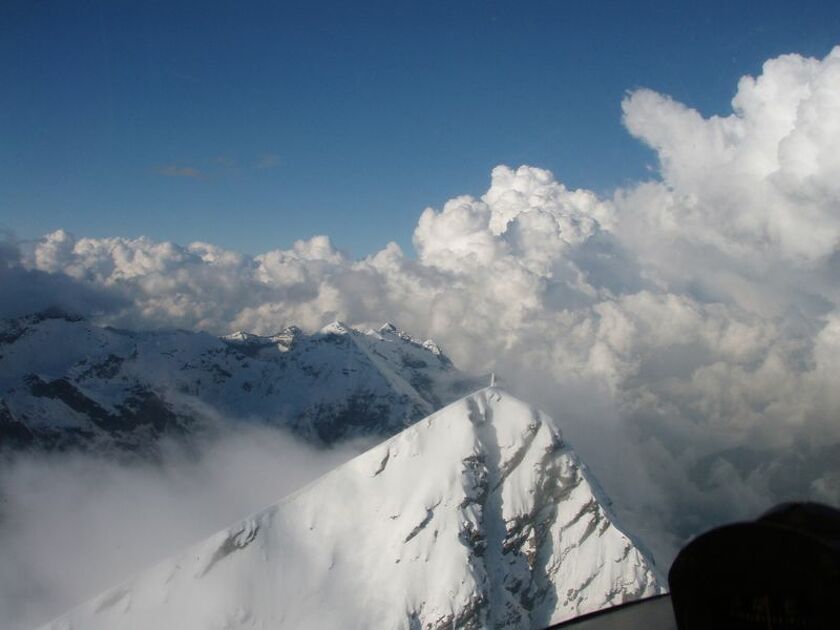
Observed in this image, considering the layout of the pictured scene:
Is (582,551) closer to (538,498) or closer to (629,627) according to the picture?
(538,498)

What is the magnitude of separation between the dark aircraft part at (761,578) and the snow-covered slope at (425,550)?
101 m

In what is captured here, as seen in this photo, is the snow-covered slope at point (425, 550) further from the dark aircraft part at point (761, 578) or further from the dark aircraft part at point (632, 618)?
the dark aircraft part at point (761, 578)

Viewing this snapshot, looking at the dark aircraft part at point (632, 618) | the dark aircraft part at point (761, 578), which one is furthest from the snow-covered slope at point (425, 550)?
the dark aircraft part at point (761, 578)

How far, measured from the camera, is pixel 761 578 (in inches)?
98.7

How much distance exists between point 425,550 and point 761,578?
106m

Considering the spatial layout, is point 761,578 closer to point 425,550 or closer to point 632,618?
point 632,618

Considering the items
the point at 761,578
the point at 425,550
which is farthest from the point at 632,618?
the point at 425,550

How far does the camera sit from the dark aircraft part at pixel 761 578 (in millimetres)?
2438

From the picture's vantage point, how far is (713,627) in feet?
8.54

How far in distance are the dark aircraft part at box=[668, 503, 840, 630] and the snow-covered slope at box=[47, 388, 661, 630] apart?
101 meters

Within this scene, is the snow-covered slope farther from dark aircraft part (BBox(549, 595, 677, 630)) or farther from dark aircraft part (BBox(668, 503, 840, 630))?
dark aircraft part (BBox(668, 503, 840, 630))

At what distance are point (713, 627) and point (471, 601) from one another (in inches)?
4095

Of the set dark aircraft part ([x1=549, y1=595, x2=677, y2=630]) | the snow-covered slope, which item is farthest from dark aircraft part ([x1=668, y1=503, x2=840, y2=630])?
the snow-covered slope

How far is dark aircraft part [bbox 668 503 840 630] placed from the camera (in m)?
2.44
